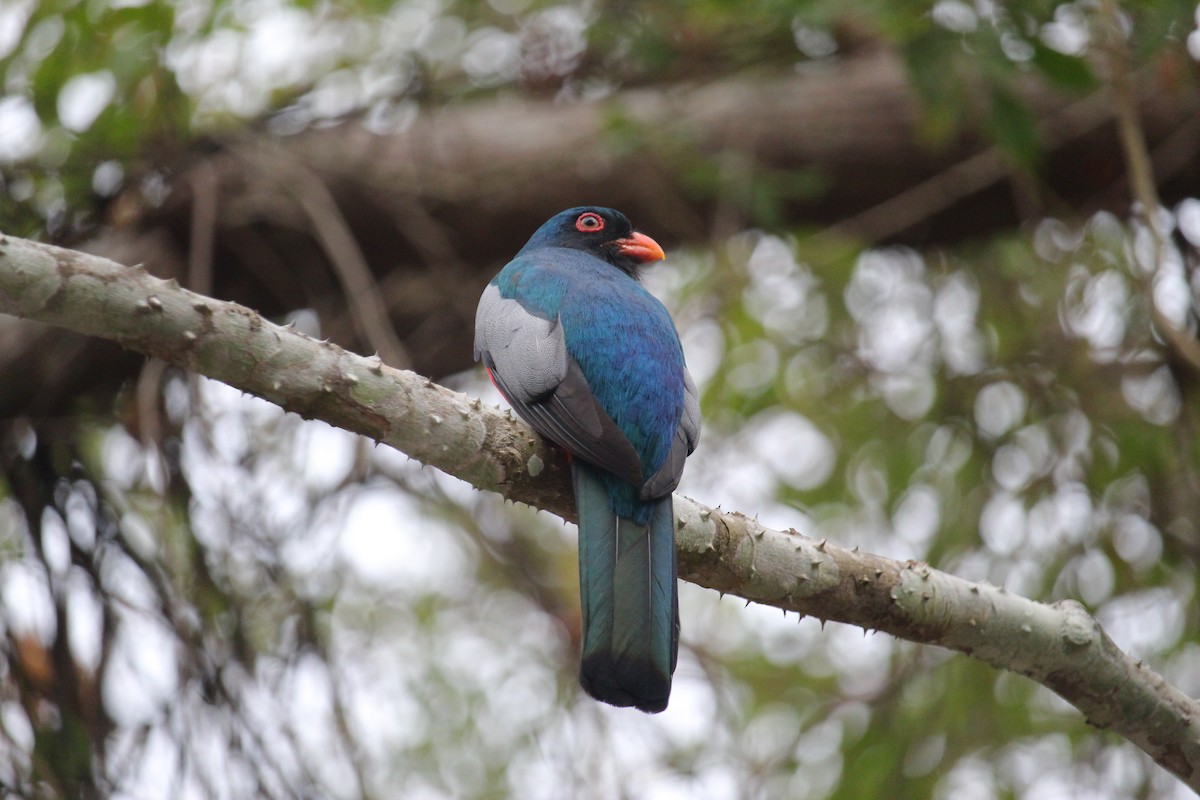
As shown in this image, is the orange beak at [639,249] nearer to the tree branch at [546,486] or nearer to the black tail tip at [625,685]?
the tree branch at [546,486]

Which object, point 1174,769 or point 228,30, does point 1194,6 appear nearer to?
point 1174,769

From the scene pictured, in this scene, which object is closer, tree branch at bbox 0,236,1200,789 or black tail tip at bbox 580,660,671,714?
tree branch at bbox 0,236,1200,789

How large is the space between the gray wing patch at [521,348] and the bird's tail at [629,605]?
391 millimetres

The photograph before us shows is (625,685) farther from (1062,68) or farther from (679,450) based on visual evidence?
(1062,68)

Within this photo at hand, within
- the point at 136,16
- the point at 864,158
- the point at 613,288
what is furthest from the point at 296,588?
the point at 864,158

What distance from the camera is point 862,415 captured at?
6.23m

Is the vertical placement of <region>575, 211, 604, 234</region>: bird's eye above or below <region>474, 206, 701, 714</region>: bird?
below

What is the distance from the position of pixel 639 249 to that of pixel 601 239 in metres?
0.15

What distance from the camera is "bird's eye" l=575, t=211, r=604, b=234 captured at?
459 cm

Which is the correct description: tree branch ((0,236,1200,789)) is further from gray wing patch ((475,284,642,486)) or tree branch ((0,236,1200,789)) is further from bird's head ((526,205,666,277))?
bird's head ((526,205,666,277))

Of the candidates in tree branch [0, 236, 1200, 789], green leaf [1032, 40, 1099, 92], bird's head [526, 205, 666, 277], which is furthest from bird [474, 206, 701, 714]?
green leaf [1032, 40, 1099, 92]

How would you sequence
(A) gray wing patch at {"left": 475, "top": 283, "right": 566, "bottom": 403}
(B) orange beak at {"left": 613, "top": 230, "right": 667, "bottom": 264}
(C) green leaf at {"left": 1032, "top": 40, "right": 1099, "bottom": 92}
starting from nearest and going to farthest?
(A) gray wing patch at {"left": 475, "top": 283, "right": 566, "bottom": 403}, (C) green leaf at {"left": 1032, "top": 40, "right": 1099, "bottom": 92}, (B) orange beak at {"left": 613, "top": 230, "right": 667, "bottom": 264}

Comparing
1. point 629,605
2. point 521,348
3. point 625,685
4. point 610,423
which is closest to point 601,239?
point 521,348

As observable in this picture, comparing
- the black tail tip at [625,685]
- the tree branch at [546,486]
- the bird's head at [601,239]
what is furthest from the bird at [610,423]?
the bird's head at [601,239]
